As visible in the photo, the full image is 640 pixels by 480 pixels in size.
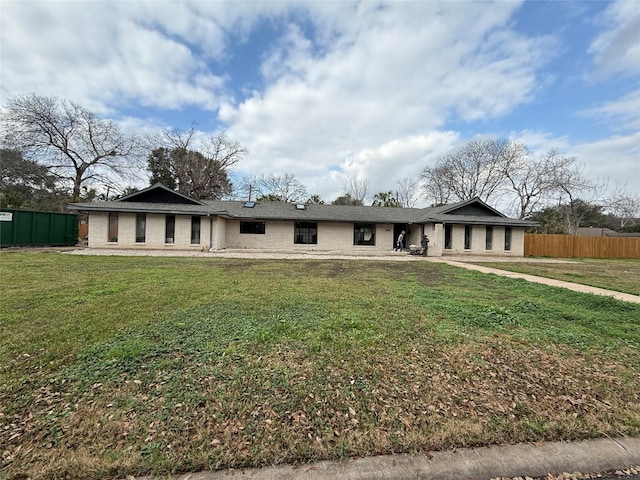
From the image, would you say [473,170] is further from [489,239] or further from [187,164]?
[187,164]

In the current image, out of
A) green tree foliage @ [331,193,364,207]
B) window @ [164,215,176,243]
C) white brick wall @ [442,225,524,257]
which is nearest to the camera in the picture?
window @ [164,215,176,243]

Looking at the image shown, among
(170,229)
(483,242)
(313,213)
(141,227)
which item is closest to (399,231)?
(483,242)

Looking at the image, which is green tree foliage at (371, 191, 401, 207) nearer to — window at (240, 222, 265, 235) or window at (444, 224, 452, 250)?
window at (444, 224, 452, 250)

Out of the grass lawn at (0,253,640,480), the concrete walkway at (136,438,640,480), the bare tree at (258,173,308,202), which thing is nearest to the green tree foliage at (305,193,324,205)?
the bare tree at (258,173,308,202)

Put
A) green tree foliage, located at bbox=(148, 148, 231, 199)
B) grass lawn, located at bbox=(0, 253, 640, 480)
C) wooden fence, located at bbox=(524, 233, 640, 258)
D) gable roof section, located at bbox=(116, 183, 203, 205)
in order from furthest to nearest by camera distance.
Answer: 1. green tree foliage, located at bbox=(148, 148, 231, 199)
2. wooden fence, located at bbox=(524, 233, 640, 258)
3. gable roof section, located at bbox=(116, 183, 203, 205)
4. grass lawn, located at bbox=(0, 253, 640, 480)

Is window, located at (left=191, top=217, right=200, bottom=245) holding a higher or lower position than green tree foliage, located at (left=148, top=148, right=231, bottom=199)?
lower

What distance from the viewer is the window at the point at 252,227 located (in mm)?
20969

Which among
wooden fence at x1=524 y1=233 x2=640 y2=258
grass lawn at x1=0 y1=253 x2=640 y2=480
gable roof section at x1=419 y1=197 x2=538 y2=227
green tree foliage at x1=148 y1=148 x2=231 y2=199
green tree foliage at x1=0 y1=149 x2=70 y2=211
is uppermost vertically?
green tree foliage at x1=148 y1=148 x2=231 y2=199

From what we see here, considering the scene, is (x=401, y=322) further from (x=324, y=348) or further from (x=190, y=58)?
(x=190, y=58)

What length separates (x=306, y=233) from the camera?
21.4 meters

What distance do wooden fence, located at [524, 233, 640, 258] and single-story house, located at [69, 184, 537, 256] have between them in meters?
1.79

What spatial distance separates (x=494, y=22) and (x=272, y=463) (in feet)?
44.1

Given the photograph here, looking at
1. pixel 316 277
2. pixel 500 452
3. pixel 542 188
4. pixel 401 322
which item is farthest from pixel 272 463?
pixel 542 188

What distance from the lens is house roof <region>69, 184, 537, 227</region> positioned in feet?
57.5
